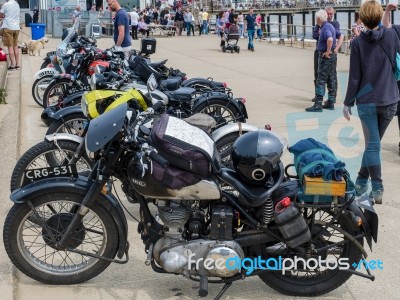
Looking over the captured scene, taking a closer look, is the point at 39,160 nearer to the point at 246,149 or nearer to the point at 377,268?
the point at 246,149

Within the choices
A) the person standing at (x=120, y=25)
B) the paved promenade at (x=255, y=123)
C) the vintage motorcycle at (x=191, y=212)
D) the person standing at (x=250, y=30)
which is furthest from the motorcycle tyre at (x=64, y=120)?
the person standing at (x=250, y=30)

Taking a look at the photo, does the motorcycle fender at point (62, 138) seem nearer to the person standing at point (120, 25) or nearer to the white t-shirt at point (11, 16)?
the person standing at point (120, 25)

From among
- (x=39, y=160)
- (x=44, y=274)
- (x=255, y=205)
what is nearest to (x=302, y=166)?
(x=255, y=205)

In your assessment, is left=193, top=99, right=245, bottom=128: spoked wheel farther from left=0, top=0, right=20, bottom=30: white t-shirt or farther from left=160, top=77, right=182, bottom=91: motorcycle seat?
left=0, top=0, right=20, bottom=30: white t-shirt

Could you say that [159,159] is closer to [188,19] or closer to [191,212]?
[191,212]

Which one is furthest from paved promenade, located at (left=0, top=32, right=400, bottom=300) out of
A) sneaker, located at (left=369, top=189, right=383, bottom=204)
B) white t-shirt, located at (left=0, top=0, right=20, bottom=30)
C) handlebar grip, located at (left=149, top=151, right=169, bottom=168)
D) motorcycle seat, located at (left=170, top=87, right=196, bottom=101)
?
motorcycle seat, located at (left=170, top=87, right=196, bottom=101)

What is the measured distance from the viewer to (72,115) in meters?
6.64

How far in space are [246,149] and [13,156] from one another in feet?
14.3

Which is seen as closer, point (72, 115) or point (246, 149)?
point (246, 149)

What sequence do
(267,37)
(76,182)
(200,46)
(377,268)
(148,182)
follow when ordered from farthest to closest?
1. (267,37)
2. (200,46)
3. (377,268)
4. (76,182)
5. (148,182)

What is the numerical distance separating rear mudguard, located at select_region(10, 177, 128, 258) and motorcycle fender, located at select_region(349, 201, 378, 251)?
4.65 ft

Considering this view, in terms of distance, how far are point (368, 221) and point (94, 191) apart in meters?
1.69

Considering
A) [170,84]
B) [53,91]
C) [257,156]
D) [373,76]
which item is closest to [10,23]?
[53,91]

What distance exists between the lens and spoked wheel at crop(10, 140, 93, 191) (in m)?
5.43
